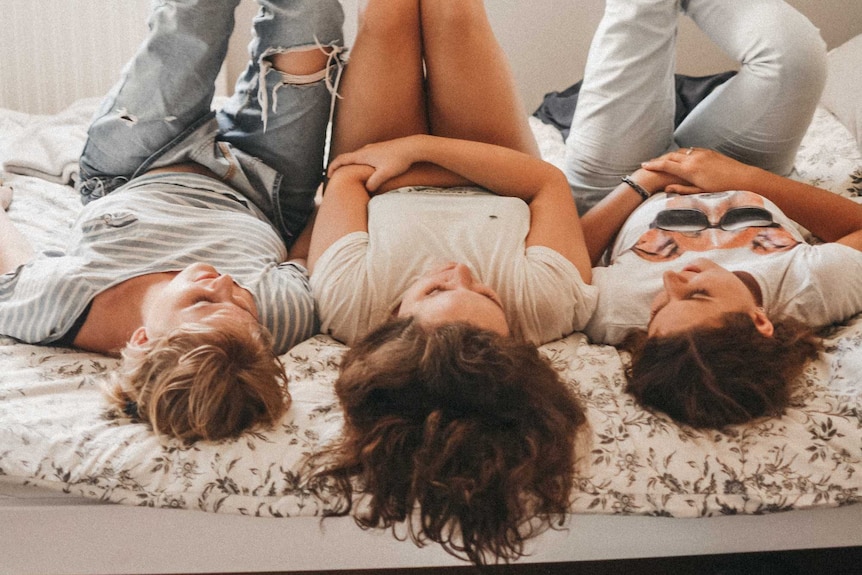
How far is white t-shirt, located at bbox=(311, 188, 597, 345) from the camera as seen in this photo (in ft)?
3.67

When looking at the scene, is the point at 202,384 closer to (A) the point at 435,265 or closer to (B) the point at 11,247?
(A) the point at 435,265

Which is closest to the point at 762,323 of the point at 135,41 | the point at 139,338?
the point at 139,338

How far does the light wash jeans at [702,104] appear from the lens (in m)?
1.36

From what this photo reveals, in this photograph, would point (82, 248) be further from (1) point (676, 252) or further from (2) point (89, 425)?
(1) point (676, 252)

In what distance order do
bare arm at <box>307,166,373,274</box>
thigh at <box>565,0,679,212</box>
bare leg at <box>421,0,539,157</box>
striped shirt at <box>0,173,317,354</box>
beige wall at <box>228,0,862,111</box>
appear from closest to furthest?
striped shirt at <box>0,173,317,354</box> → bare arm at <box>307,166,373,274</box> → bare leg at <box>421,0,539,157</box> → thigh at <box>565,0,679,212</box> → beige wall at <box>228,0,862,111</box>

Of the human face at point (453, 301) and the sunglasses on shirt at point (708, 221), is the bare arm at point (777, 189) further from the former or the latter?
the human face at point (453, 301)

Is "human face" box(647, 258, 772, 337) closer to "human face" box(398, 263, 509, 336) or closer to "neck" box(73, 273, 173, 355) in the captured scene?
"human face" box(398, 263, 509, 336)

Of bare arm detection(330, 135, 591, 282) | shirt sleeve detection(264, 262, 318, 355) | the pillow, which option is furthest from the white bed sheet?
the pillow

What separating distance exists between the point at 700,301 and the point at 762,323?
9 cm

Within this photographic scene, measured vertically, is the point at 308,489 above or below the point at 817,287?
below

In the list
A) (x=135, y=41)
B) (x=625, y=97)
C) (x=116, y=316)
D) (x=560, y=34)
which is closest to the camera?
(x=116, y=316)

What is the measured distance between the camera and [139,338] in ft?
3.32

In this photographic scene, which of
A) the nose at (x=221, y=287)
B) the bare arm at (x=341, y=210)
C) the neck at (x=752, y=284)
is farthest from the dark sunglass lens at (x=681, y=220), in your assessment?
the nose at (x=221, y=287)

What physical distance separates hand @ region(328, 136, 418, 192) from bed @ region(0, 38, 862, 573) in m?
0.42
